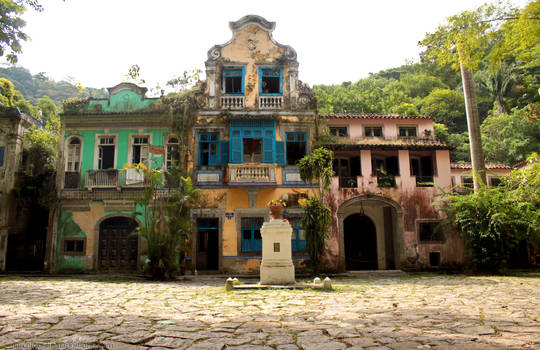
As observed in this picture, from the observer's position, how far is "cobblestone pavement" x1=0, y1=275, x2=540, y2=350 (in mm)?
4938

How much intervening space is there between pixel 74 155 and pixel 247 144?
27.6 ft

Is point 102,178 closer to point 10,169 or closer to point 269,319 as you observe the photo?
point 10,169

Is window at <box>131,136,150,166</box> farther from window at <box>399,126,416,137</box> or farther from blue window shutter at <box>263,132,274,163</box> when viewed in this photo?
window at <box>399,126,416,137</box>

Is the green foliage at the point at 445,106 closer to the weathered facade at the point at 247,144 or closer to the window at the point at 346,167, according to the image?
the window at the point at 346,167

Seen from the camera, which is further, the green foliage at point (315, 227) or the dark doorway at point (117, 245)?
the dark doorway at point (117, 245)

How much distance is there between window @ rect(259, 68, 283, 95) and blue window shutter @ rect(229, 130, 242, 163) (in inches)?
104

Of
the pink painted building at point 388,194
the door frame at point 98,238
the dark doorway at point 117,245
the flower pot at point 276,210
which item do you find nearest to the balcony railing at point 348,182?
the pink painted building at point 388,194

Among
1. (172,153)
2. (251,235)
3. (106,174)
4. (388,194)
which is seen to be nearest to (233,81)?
(172,153)

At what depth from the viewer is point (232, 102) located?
61.7 feet

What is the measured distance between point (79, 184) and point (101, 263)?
3.84 metres

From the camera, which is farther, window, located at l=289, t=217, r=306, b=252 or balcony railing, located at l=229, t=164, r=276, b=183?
window, located at l=289, t=217, r=306, b=252

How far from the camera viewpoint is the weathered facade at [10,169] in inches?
713

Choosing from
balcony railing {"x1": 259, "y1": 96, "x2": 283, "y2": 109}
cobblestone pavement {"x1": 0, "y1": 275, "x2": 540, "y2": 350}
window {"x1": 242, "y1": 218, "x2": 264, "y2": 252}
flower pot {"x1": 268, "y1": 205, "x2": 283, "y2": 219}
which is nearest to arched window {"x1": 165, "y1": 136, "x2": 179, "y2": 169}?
window {"x1": 242, "y1": 218, "x2": 264, "y2": 252}

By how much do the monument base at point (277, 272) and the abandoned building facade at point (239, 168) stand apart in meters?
5.83
